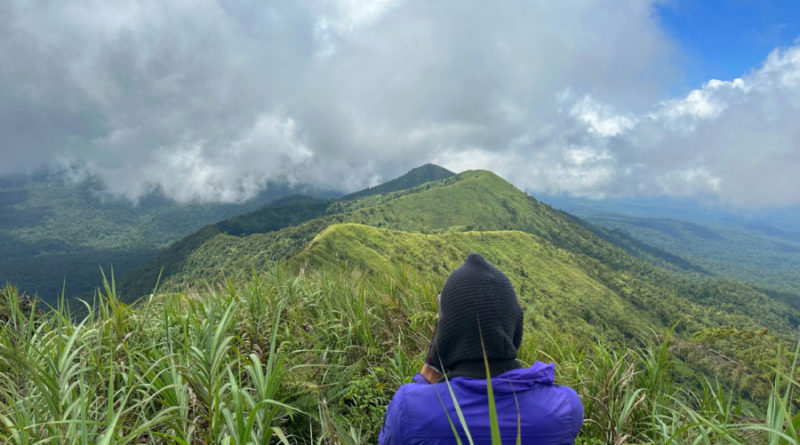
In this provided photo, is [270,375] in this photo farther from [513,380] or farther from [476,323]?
[513,380]

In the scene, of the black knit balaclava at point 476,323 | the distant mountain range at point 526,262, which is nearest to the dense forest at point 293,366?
the black knit balaclava at point 476,323

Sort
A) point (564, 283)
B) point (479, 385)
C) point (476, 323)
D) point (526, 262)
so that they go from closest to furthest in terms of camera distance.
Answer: point (479, 385) → point (476, 323) → point (564, 283) → point (526, 262)

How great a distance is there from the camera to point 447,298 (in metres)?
1.82

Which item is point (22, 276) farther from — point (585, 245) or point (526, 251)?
point (585, 245)

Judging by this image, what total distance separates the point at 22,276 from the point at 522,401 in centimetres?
23042

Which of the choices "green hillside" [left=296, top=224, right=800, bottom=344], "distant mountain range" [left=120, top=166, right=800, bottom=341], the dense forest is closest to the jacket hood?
the dense forest

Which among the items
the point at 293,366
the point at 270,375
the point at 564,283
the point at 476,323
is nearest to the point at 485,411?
the point at 476,323

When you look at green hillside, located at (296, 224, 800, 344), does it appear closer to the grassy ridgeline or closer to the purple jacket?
the grassy ridgeline

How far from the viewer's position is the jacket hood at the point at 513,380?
62.4 inches

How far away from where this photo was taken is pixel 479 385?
Answer: 1.56 meters

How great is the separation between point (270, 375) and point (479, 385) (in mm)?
1174

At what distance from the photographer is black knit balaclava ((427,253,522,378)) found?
5.62 ft

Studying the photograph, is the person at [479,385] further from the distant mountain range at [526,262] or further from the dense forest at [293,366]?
the distant mountain range at [526,262]

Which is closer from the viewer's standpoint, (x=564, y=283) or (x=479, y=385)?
(x=479, y=385)
